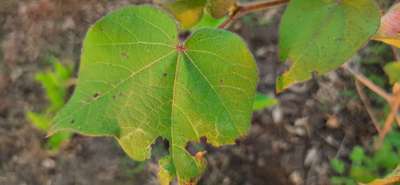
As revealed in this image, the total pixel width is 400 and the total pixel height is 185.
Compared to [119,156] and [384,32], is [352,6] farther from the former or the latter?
[119,156]

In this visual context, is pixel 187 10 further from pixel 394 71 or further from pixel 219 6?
pixel 394 71

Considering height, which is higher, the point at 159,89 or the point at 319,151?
the point at 159,89

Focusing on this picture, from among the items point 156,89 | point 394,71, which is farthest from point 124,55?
point 394,71

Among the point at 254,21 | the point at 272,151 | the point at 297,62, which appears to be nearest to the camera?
the point at 297,62

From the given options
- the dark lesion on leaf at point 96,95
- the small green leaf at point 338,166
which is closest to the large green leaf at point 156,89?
the dark lesion on leaf at point 96,95

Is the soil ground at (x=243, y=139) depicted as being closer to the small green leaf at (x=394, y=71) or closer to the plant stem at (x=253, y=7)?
the small green leaf at (x=394, y=71)

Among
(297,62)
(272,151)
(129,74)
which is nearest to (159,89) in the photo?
(129,74)

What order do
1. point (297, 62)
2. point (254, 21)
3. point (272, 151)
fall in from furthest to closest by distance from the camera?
point (254, 21)
point (272, 151)
point (297, 62)
